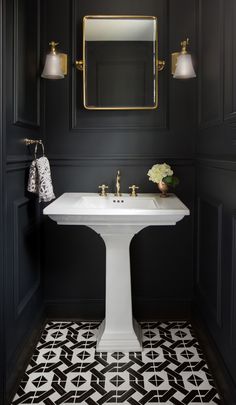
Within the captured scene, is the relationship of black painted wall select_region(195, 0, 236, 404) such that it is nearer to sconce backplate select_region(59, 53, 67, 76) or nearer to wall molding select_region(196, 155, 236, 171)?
wall molding select_region(196, 155, 236, 171)

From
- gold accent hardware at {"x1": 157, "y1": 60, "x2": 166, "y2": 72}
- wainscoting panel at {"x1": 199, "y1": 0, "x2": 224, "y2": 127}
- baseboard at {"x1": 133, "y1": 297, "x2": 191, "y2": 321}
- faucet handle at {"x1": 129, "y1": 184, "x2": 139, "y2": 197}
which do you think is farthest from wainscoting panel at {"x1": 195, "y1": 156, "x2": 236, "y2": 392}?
gold accent hardware at {"x1": 157, "y1": 60, "x2": 166, "y2": 72}

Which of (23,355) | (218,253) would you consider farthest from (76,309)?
(218,253)

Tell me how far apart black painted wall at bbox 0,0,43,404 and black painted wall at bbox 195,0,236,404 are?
958 mm

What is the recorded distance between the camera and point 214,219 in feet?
6.90

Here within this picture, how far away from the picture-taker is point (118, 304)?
229 centimetres

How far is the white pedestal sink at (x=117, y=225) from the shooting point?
1.95 m

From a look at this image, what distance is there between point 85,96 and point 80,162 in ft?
1.33

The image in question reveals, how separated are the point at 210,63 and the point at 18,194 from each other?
3.96 ft

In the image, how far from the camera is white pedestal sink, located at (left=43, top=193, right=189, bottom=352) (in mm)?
1954

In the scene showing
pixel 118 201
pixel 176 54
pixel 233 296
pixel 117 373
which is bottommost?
pixel 117 373

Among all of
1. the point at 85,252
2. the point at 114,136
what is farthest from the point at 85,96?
the point at 85,252

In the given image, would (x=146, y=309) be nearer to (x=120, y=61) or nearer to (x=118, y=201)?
(x=118, y=201)

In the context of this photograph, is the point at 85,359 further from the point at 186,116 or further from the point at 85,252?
the point at 186,116

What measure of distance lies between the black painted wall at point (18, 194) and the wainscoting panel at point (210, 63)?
3.16 ft
